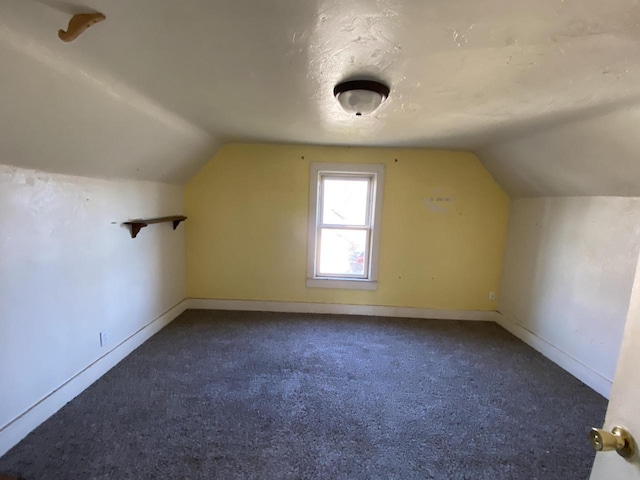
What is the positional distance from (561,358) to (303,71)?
10.3 ft

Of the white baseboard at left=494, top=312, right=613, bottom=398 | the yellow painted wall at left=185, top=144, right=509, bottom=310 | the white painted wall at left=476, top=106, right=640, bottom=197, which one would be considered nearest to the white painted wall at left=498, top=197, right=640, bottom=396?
the white baseboard at left=494, top=312, right=613, bottom=398

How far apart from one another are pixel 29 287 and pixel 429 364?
2.90m

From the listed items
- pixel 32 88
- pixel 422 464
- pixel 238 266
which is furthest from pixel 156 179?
pixel 422 464

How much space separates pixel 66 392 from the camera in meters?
1.98

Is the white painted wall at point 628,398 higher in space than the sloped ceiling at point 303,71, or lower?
lower

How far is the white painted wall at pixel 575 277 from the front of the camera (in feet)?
7.30

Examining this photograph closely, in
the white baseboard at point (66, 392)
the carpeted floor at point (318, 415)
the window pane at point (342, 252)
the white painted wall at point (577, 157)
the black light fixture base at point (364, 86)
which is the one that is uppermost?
the black light fixture base at point (364, 86)

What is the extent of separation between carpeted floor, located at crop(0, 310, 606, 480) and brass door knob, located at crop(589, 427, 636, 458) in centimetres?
117

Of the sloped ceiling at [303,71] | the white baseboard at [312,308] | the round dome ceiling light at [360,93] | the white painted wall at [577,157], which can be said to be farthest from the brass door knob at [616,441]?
the white baseboard at [312,308]

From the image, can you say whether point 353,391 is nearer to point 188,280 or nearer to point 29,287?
point 29,287

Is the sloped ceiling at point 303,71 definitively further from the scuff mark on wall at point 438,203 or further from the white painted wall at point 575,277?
the scuff mark on wall at point 438,203

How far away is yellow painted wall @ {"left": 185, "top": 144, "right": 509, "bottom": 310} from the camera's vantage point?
11.4 feet

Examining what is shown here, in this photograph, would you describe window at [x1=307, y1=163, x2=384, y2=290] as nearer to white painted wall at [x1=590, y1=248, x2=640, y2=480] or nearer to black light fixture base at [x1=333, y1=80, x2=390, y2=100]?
black light fixture base at [x1=333, y1=80, x2=390, y2=100]

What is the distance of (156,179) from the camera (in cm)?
295
